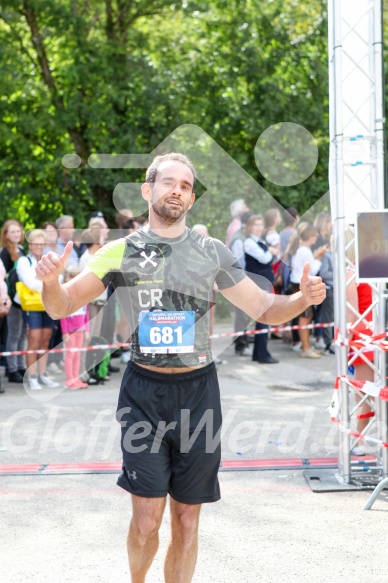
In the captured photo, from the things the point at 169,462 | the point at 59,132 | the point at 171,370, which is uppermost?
the point at 59,132

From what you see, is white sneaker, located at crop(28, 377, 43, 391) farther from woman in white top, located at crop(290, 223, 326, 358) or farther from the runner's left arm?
the runner's left arm

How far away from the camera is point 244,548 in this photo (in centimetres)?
518

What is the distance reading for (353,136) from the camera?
642 cm

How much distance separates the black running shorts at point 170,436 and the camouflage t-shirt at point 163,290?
103mm

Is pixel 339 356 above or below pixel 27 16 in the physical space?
below

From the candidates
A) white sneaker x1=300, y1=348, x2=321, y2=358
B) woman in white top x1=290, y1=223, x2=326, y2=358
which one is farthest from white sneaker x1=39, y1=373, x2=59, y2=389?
white sneaker x1=300, y1=348, x2=321, y2=358

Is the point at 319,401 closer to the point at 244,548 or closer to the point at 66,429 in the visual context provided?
the point at 66,429

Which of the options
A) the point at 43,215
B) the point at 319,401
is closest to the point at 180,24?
the point at 43,215

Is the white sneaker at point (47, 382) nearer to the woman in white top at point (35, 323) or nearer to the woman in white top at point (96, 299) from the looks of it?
the woman in white top at point (35, 323)

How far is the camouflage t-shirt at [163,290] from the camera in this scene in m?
4.11

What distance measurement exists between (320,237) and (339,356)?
273 inches

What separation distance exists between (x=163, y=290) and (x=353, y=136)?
111 inches

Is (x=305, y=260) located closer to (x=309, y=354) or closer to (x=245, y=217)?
(x=245, y=217)

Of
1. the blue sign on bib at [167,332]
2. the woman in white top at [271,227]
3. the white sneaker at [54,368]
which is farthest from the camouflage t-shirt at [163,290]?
the woman in white top at [271,227]
